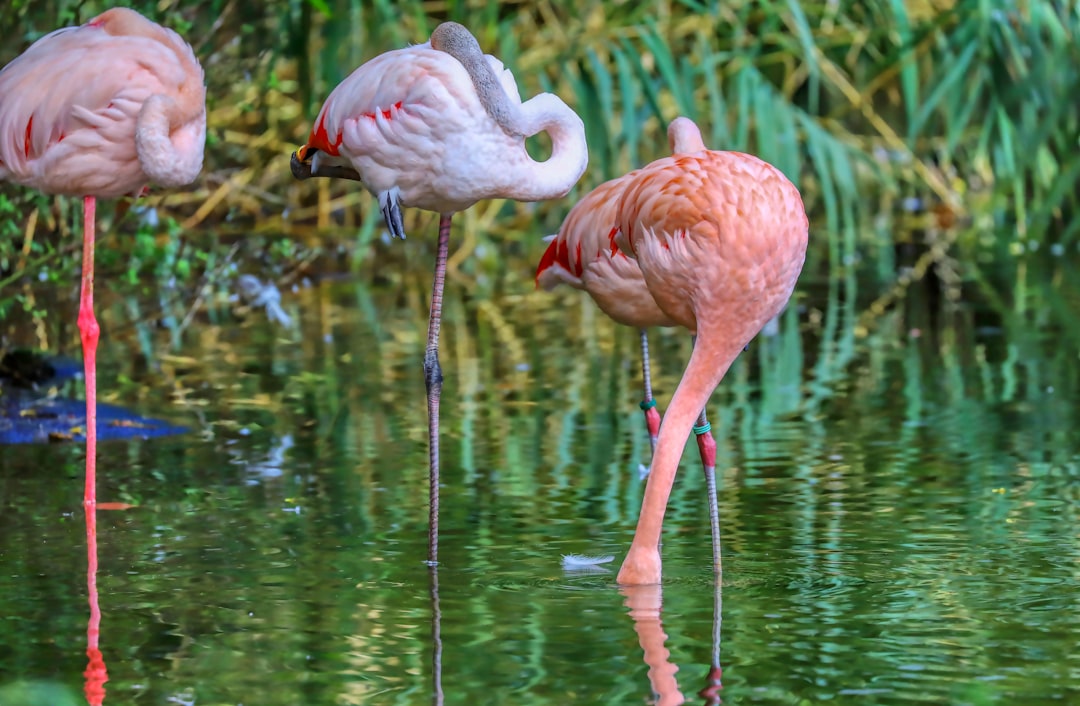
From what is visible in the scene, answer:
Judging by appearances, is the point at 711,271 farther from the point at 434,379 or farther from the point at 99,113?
the point at 99,113

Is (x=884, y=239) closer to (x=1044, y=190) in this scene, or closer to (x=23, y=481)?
(x=1044, y=190)

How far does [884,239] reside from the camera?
13.5 meters

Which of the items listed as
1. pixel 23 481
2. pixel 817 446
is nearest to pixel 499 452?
pixel 817 446

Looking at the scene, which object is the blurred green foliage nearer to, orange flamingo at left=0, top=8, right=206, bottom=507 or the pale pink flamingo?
orange flamingo at left=0, top=8, right=206, bottom=507

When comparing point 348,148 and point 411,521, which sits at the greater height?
point 348,148

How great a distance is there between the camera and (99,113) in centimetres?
554

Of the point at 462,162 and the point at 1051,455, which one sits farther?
the point at 1051,455

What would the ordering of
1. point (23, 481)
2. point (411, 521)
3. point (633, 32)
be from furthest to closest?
point (633, 32), point (23, 481), point (411, 521)

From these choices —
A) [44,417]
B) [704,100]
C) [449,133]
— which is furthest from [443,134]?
[704,100]

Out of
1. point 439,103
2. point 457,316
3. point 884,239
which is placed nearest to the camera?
point 439,103

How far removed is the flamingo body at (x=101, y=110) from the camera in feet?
18.2

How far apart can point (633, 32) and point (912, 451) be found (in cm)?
559

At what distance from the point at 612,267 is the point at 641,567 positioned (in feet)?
3.16

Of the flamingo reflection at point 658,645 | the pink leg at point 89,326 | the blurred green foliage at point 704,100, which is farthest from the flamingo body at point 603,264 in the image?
the blurred green foliage at point 704,100
